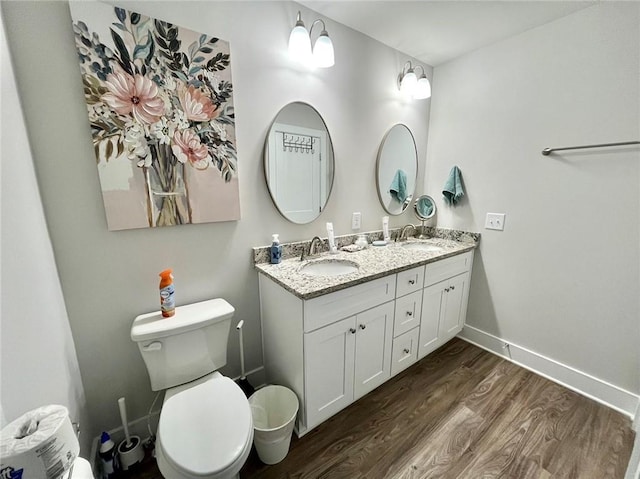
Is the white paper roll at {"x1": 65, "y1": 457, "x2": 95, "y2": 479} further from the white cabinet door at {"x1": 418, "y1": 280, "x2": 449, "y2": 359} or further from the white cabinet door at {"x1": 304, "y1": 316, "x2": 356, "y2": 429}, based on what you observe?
the white cabinet door at {"x1": 418, "y1": 280, "x2": 449, "y2": 359}

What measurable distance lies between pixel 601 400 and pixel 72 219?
299 cm

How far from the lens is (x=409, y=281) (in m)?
1.58

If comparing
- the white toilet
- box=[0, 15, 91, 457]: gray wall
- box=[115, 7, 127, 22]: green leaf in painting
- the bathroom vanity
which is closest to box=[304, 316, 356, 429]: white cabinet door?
the bathroom vanity

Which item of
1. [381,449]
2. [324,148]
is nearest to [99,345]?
[381,449]

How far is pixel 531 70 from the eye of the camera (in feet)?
5.49

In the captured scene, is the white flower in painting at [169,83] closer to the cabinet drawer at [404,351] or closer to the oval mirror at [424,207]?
the cabinet drawer at [404,351]

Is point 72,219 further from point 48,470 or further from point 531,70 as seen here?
point 531,70

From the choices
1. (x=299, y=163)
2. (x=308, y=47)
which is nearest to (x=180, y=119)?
(x=299, y=163)

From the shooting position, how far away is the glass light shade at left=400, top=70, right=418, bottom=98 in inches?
75.9

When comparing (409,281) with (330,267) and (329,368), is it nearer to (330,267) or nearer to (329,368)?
(330,267)

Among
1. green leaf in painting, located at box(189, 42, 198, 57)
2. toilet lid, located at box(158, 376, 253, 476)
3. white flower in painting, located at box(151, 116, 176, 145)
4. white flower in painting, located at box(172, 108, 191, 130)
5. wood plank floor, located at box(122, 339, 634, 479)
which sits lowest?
wood plank floor, located at box(122, 339, 634, 479)

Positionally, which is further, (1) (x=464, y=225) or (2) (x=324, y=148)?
(1) (x=464, y=225)

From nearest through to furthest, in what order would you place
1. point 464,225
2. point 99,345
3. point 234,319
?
point 99,345
point 234,319
point 464,225

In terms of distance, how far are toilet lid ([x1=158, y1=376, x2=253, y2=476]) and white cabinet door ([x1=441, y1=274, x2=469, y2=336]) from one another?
1.52 meters
